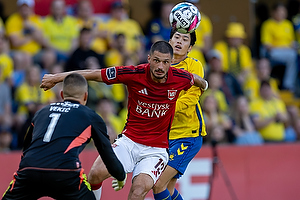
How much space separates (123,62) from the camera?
12.1m

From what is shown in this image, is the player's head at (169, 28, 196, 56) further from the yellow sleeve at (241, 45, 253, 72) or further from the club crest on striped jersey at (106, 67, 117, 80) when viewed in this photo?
the yellow sleeve at (241, 45, 253, 72)

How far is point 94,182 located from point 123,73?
1486 millimetres

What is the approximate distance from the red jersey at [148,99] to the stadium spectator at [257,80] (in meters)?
7.11

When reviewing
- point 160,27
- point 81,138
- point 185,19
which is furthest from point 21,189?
point 160,27

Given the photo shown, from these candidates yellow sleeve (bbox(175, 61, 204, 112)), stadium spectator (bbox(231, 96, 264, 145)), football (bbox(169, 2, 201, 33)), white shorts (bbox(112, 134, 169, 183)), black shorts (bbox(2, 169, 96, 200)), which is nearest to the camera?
black shorts (bbox(2, 169, 96, 200))

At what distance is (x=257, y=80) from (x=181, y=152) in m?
7.24

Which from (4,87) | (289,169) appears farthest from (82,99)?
(289,169)

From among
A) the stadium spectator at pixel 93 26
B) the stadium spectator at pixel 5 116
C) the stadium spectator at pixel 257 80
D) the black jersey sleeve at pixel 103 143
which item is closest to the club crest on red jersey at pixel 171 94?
the black jersey sleeve at pixel 103 143

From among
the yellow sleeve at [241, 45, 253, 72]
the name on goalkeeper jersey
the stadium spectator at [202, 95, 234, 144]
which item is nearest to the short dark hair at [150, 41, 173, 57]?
the name on goalkeeper jersey

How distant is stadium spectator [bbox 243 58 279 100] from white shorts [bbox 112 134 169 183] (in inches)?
283

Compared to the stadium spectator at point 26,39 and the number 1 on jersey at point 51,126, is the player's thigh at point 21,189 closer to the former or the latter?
the number 1 on jersey at point 51,126

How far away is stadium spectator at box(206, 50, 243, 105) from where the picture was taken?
13.2 m

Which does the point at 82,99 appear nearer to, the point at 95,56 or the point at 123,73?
the point at 123,73

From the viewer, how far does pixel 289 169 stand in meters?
12.0
